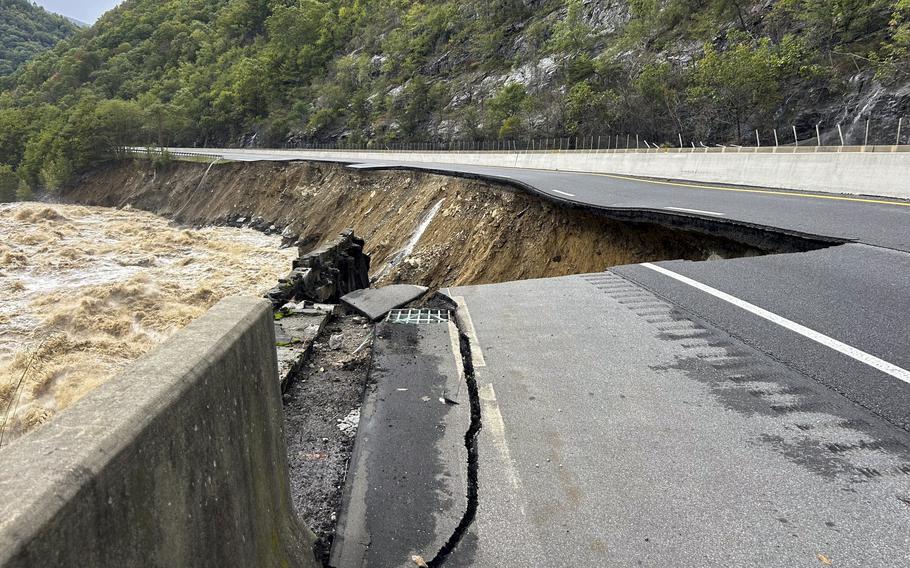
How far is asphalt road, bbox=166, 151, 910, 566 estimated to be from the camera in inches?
101

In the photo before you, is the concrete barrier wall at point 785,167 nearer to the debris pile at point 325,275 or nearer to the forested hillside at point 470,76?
the debris pile at point 325,275

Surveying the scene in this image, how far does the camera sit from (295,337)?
545 cm

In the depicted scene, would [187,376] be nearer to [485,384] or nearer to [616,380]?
[485,384]

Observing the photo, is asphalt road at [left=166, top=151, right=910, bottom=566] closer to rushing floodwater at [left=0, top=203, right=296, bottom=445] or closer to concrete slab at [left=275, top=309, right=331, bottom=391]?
concrete slab at [left=275, top=309, right=331, bottom=391]

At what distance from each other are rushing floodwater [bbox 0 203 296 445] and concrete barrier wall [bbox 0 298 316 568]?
11.9 feet

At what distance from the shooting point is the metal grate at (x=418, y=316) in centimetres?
585

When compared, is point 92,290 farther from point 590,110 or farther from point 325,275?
point 590,110

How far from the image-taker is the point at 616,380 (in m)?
4.13

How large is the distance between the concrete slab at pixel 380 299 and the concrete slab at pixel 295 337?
446 millimetres

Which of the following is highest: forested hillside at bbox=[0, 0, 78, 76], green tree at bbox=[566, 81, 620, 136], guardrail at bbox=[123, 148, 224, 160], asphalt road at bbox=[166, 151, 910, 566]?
forested hillside at bbox=[0, 0, 78, 76]

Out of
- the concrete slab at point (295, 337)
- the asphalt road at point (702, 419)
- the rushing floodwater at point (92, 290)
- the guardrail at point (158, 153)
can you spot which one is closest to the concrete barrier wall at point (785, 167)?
the asphalt road at point (702, 419)

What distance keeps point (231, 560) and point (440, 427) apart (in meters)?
2.13

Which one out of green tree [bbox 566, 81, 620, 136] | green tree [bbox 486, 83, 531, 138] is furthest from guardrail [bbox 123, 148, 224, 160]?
green tree [bbox 566, 81, 620, 136]

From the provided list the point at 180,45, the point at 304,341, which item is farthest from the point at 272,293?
the point at 180,45
